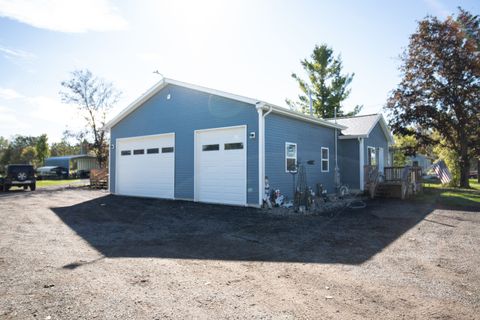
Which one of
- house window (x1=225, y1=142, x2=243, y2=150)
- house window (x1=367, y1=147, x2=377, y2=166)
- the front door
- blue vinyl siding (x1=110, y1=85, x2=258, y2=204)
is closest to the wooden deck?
house window (x1=367, y1=147, x2=377, y2=166)

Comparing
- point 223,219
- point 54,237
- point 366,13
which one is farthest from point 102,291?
point 366,13

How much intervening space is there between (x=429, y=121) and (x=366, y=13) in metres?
12.1

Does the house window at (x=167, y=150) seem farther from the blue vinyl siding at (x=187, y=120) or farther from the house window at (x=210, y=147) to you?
the house window at (x=210, y=147)

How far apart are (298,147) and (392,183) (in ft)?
16.8

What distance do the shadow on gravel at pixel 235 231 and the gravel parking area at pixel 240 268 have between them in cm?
3

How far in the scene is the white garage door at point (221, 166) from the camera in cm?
1082

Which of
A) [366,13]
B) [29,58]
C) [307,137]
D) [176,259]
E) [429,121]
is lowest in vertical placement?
[176,259]

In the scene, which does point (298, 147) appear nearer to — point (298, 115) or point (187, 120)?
point (298, 115)

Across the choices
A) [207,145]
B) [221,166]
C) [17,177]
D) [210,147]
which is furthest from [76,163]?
[221,166]

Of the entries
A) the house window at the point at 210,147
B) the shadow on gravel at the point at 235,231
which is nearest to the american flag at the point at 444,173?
the shadow on gravel at the point at 235,231

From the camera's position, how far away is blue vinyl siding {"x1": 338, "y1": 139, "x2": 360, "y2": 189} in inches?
624

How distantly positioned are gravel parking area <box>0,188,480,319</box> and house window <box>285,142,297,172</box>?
334cm

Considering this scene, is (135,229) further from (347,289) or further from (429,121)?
(429,121)

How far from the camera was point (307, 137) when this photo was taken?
524 inches
